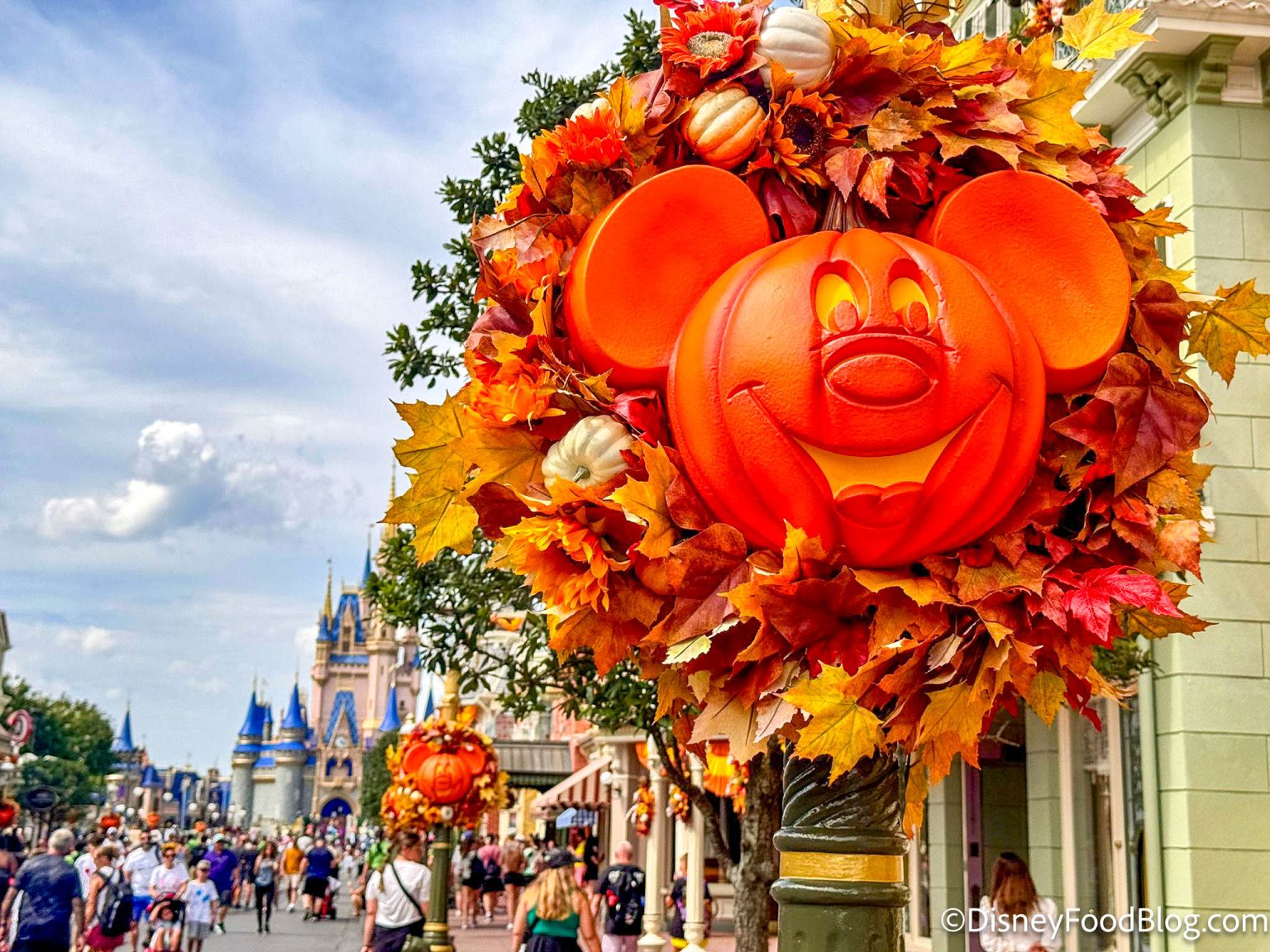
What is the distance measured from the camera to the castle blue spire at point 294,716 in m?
135

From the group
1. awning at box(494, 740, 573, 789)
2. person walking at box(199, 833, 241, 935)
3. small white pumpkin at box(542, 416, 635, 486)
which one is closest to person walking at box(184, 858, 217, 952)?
person walking at box(199, 833, 241, 935)

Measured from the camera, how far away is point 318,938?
21.5 metres

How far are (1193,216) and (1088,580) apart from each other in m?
9.19

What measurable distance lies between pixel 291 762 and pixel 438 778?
128 m

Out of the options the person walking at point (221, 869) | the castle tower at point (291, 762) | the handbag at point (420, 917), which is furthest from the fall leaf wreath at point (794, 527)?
the castle tower at point (291, 762)

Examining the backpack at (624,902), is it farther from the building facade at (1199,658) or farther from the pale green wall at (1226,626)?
the pale green wall at (1226,626)

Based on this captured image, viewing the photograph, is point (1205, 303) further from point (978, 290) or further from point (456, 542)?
point (456, 542)

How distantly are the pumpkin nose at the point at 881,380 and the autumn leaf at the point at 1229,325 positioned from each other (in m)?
0.71

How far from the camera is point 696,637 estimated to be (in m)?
2.32

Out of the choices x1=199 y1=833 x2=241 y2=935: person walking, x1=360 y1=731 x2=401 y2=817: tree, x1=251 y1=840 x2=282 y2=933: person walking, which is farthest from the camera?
x1=360 y1=731 x2=401 y2=817: tree

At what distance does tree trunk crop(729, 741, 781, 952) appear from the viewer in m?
8.81

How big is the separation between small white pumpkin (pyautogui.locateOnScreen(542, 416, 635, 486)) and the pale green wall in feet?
26.3

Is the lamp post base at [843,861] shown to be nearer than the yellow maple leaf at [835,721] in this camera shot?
No

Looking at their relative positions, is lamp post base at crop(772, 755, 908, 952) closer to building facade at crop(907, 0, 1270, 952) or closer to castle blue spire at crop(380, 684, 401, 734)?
building facade at crop(907, 0, 1270, 952)
